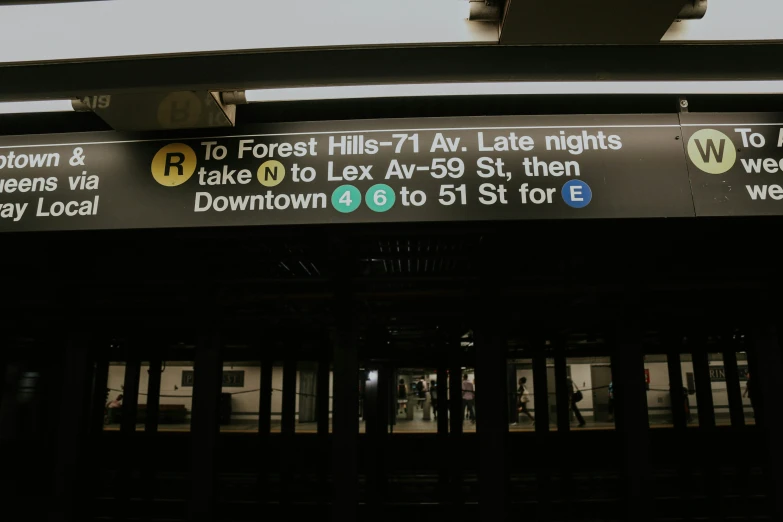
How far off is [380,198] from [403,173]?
0.15 meters

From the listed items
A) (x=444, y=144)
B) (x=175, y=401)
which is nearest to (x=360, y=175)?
(x=444, y=144)

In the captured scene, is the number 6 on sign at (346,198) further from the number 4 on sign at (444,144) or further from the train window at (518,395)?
the train window at (518,395)

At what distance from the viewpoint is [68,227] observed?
2.10m

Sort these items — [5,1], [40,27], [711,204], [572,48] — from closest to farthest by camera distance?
[5,1] < [40,27] < [572,48] < [711,204]

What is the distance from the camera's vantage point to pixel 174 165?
2.16 meters

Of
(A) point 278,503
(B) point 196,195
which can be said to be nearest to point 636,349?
(B) point 196,195

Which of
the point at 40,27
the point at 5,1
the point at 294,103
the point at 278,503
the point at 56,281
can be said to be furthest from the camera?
the point at 278,503

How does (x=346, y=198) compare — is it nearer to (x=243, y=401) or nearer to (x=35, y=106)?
Answer: (x=35, y=106)

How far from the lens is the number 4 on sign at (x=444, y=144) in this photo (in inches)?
82.8

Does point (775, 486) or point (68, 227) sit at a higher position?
point (68, 227)

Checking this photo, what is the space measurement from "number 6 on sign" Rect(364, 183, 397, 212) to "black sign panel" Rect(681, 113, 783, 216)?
3.96 feet

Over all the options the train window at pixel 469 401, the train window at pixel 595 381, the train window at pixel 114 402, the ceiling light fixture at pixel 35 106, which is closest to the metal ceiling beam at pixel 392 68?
the ceiling light fixture at pixel 35 106

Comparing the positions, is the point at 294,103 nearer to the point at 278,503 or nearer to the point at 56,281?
the point at 56,281

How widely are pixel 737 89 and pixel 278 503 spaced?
6.23m
